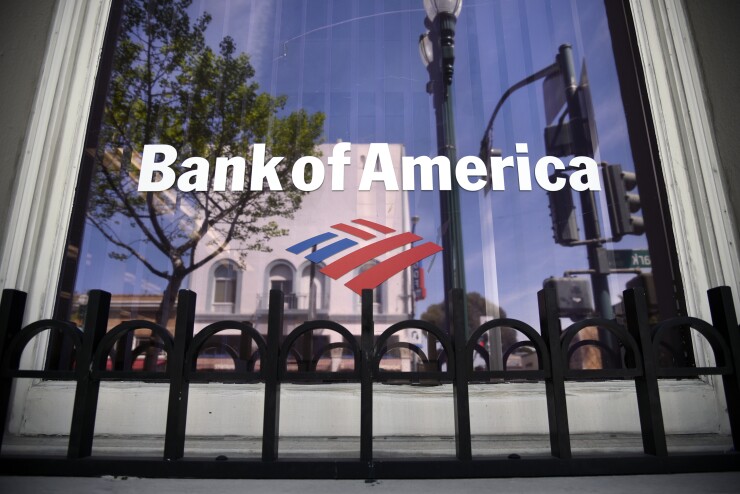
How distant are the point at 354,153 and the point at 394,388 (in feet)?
3.82

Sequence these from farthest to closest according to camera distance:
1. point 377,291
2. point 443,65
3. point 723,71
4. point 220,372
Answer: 1. point 443,65
2. point 377,291
3. point 723,71
4. point 220,372

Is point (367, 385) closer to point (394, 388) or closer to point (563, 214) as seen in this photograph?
point (394, 388)

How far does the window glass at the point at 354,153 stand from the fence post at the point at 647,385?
79 cm

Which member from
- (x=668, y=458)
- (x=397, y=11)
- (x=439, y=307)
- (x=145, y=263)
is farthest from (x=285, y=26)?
(x=668, y=458)

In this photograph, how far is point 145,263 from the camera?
221cm

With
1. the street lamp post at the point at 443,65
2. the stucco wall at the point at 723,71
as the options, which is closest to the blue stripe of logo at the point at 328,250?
the street lamp post at the point at 443,65

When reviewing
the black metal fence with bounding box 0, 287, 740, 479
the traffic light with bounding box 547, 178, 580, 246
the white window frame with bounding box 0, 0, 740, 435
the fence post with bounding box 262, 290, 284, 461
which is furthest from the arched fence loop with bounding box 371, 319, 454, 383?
the traffic light with bounding box 547, 178, 580, 246

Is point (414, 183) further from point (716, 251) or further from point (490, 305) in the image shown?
point (716, 251)

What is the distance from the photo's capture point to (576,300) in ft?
7.09

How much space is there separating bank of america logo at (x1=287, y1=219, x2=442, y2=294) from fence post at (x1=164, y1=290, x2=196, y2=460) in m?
0.92

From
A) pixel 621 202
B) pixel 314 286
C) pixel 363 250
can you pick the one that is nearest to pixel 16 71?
pixel 314 286

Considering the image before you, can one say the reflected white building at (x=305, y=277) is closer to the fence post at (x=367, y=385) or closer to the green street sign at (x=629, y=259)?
the fence post at (x=367, y=385)

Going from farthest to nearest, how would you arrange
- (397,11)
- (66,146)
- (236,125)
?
(397,11) < (236,125) < (66,146)

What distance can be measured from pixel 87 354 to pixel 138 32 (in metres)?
1.94
